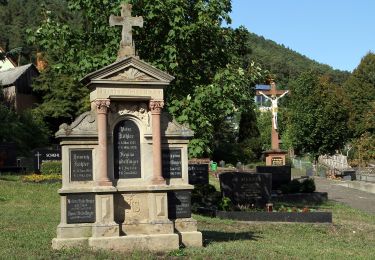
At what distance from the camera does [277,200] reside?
24812mm

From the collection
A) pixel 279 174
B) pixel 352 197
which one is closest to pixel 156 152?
pixel 279 174

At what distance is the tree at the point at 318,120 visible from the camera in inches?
2162

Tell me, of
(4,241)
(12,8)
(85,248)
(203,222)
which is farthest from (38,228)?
(12,8)

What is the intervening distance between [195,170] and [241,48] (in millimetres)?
7172

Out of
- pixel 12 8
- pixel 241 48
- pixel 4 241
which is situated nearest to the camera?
pixel 4 241

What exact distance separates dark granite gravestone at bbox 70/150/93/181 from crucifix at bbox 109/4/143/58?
2261 mm

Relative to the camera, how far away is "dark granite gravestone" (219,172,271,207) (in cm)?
2011

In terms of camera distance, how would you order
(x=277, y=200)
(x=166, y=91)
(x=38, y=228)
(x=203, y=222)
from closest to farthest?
(x=38, y=228) < (x=203, y=222) < (x=166, y=91) < (x=277, y=200)

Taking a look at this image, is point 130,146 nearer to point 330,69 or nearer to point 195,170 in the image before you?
point 195,170

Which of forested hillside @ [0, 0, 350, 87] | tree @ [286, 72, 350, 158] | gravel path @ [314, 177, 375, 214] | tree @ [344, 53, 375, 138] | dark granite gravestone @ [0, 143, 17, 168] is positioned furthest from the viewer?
forested hillside @ [0, 0, 350, 87]

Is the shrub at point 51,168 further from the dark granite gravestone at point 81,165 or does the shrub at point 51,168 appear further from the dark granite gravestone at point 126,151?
the dark granite gravestone at point 81,165

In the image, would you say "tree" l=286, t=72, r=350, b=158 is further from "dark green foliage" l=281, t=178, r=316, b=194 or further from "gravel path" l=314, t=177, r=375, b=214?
"dark green foliage" l=281, t=178, r=316, b=194

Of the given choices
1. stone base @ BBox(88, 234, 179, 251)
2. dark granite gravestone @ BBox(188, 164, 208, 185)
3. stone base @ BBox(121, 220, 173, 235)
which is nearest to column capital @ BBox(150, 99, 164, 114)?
stone base @ BBox(121, 220, 173, 235)

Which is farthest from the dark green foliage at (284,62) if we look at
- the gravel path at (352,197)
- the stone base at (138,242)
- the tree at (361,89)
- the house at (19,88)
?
the stone base at (138,242)
